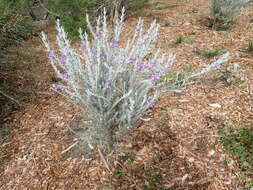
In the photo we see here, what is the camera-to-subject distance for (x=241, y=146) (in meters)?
2.11

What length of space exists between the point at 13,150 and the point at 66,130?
1.74ft

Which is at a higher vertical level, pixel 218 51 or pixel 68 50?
pixel 68 50

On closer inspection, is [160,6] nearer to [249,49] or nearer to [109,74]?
[249,49]

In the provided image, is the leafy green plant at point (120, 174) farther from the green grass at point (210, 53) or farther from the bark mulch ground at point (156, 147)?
the green grass at point (210, 53)

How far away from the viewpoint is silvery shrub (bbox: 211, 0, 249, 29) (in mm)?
4023

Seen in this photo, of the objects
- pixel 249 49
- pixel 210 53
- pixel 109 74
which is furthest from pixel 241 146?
pixel 249 49

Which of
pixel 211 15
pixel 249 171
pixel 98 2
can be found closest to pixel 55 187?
pixel 249 171

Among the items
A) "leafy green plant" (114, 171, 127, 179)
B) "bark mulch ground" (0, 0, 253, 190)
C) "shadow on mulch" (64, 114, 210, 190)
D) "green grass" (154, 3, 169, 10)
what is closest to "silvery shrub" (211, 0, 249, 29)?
"bark mulch ground" (0, 0, 253, 190)

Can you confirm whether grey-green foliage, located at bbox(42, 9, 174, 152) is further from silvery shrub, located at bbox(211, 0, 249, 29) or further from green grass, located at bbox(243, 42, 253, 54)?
silvery shrub, located at bbox(211, 0, 249, 29)

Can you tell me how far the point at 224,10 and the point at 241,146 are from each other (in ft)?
8.95

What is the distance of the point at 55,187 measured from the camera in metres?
2.00

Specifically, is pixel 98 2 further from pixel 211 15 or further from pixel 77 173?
pixel 77 173

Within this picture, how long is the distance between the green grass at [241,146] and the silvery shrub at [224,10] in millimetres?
2485

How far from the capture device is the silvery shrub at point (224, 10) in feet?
13.2
